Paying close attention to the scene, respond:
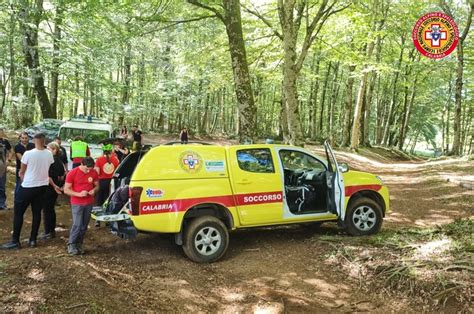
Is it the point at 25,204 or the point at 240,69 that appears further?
the point at 240,69

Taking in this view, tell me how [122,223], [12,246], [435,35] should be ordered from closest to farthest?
[122,223], [12,246], [435,35]

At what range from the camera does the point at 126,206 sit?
6.55 metres

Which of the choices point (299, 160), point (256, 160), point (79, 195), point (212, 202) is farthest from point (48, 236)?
point (299, 160)

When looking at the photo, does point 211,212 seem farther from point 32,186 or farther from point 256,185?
point 32,186

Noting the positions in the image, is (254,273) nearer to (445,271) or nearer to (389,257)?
(389,257)

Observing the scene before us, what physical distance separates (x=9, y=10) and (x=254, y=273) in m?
12.7

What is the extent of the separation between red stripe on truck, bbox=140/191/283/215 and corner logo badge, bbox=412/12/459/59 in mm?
13261

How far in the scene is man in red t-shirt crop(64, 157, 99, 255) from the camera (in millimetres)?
6531

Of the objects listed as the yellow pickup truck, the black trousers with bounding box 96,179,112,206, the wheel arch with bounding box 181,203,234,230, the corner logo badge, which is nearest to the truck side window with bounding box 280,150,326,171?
the yellow pickup truck

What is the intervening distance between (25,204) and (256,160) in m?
4.01

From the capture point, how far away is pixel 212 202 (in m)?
6.66

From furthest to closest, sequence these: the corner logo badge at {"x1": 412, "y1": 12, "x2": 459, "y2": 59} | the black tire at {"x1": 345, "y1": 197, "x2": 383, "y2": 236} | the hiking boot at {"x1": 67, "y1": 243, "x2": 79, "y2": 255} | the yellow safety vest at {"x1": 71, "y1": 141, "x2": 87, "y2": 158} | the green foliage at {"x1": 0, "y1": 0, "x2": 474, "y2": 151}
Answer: the corner logo badge at {"x1": 412, "y1": 12, "x2": 459, "y2": 59} → the green foliage at {"x1": 0, "y1": 0, "x2": 474, "y2": 151} → the yellow safety vest at {"x1": 71, "y1": 141, "x2": 87, "y2": 158} → the black tire at {"x1": 345, "y1": 197, "x2": 383, "y2": 236} → the hiking boot at {"x1": 67, "y1": 243, "x2": 79, "y2": 255}

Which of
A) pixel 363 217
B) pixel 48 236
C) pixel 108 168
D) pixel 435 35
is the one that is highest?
pixel 435 35

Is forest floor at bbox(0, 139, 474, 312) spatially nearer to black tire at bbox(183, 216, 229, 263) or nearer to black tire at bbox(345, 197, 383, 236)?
black tire at bbox(183, 216, 229, 263)
